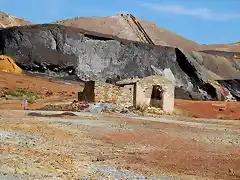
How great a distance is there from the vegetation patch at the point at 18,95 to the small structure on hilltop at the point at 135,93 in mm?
10720

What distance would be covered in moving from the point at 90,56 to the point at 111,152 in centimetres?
5567

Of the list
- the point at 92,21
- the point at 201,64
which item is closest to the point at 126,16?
the point at 92,21

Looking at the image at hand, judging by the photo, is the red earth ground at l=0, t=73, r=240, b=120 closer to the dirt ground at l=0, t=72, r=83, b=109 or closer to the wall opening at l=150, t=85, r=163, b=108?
the dirt ground at l=0, t=72, r=83, b=109

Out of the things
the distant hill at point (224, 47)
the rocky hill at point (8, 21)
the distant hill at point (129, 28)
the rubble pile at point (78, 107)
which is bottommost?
the rubble pile at point (78, 107)

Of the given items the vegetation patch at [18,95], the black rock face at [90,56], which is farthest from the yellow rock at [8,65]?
the vegetation patch at [18,95]

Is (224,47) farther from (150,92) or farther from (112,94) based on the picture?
(112,94)

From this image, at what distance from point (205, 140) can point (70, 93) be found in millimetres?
31331

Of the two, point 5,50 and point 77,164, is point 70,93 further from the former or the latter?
point 77,164

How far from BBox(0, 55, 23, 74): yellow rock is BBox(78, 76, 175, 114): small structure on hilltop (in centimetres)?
2836

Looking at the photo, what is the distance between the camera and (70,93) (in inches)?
A: 1930

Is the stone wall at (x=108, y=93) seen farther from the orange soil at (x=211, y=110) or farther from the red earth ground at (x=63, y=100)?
the orange soil at (x=211, y=110)

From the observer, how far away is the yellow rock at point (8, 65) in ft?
198

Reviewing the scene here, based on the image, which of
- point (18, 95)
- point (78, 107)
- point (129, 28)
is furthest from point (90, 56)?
point (78, 107)

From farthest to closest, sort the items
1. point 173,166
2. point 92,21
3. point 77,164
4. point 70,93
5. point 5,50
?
1. point 92,21
2. point 5,50
3. point 70,93
4. point 173,166
5. point 77,164
